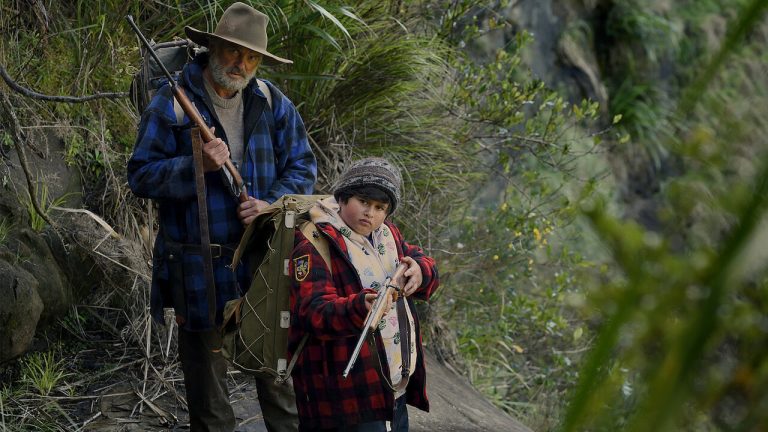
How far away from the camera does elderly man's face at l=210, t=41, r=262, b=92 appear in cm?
412

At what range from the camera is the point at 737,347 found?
0.64m

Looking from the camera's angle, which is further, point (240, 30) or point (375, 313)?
point (240, 30)

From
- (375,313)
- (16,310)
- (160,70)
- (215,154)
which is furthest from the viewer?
(16,310)

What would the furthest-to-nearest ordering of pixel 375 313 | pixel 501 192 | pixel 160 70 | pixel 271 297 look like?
1. pixel 501 192
2. pixel 160 70
3. pixel 271 297
4. pixel 375 313

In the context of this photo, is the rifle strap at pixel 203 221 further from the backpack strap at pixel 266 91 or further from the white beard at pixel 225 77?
the backpack strap at pixel 266 91

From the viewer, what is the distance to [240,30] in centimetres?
416

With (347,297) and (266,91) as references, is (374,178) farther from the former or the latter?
(266,91)

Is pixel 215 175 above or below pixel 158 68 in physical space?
below

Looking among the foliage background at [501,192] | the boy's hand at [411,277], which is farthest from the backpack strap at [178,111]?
the boy's hand at [411,277]

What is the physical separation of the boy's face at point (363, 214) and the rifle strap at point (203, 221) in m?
0.63

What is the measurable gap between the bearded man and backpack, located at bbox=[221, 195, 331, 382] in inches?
10.5

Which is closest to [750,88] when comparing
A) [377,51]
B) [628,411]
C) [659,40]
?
[628,411]

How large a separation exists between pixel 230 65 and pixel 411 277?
1.19 m

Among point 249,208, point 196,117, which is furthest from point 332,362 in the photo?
point 196,117
